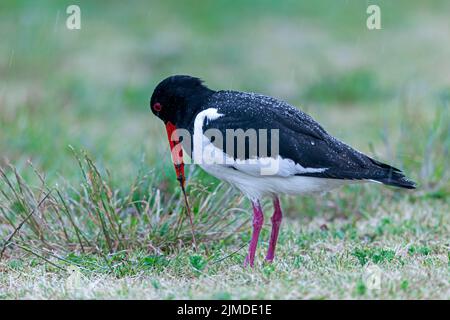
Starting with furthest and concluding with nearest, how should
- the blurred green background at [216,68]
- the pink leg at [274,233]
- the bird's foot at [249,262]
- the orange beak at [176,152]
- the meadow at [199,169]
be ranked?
the blurred green background at [216,68] < the orange beak at [176,152] < the pink leg at [274,233] < the bird's foot at [249,262] < the meadow at [199,169]

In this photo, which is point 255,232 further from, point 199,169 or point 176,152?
point 199,169

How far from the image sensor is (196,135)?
500 centimetres

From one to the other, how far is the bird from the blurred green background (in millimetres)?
1680

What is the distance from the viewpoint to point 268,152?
482cm

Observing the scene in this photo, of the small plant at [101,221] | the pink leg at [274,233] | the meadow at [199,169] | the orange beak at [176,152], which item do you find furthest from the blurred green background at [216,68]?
the pink leg at [274,233]

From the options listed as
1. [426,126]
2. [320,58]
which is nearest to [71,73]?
[320,58]

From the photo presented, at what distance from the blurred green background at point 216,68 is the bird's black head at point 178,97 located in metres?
1.34

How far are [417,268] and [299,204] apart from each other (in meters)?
2.02

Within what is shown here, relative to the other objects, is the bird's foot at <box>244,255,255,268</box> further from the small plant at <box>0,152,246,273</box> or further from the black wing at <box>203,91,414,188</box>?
the black wing at <box>203,91,414,188</box>

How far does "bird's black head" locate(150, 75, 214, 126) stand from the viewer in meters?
5.22

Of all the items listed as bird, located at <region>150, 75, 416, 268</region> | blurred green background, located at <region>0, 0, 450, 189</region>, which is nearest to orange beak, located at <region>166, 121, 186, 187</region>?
bird, located at <region>150, 75, 416, 268</region>

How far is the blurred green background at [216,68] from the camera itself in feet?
25.9

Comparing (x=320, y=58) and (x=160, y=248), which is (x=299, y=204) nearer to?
(x=160, y=248)

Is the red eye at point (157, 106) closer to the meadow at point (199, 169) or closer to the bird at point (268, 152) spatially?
the bird at point (268, 152)
